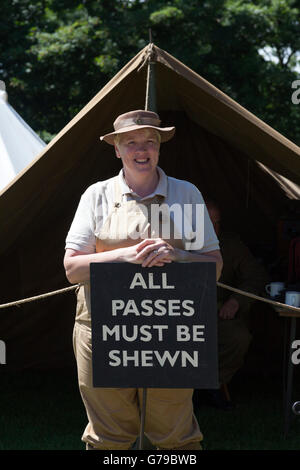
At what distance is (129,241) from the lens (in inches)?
97.4

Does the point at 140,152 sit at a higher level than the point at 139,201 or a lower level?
higher

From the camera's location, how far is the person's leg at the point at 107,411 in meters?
2.52

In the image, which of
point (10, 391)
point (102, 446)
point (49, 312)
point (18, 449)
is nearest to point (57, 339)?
point (49, 312)

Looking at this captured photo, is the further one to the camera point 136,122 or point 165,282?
point 136,122

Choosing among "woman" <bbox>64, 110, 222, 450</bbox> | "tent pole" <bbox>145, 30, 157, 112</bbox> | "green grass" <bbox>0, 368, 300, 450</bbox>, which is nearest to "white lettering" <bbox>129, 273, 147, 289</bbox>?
"woman" <bbox>64, 110, 222, 450</bbox>

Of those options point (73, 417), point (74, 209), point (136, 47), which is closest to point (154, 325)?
point (73, 417)

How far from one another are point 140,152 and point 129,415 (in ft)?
3.38

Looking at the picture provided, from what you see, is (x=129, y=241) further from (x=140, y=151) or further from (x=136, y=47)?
(x=136, y=47)

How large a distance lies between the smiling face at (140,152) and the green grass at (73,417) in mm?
1628

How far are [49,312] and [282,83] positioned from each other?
7.55 m

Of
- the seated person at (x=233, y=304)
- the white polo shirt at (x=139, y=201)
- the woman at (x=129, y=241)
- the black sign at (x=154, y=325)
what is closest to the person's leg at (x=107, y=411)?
the woman at (x=129, y=241)

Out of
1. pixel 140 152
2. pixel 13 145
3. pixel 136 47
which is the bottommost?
pixel 140 152

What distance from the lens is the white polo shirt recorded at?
2469 millimetres
